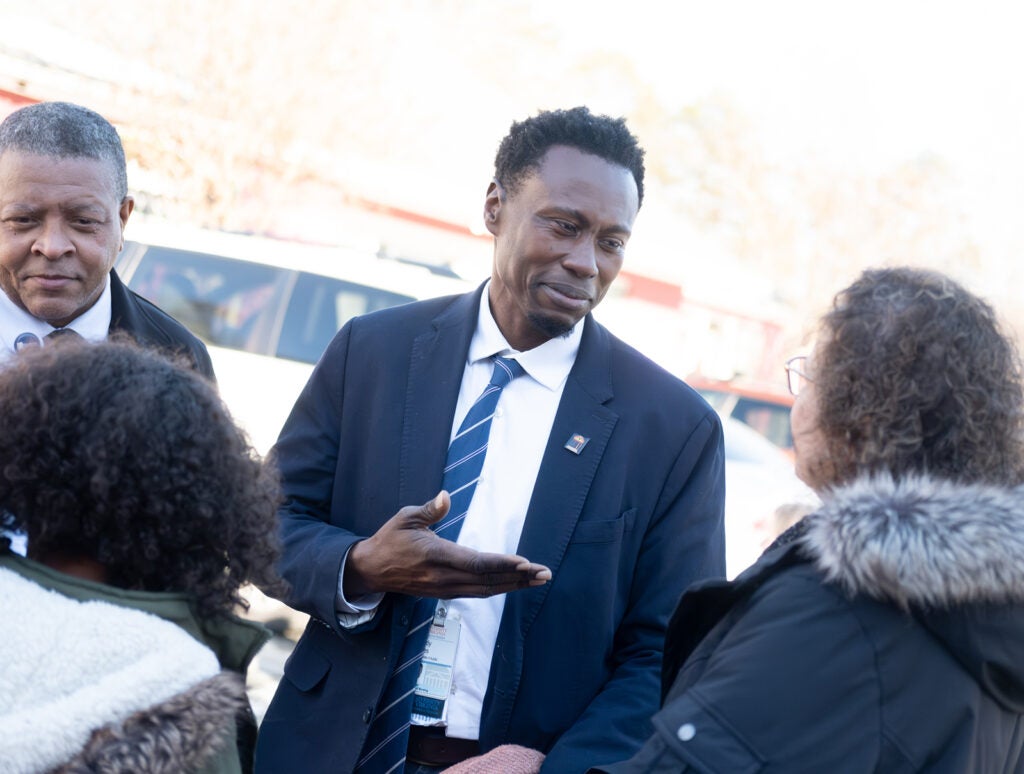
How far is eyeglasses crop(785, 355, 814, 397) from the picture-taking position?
2.19 meters

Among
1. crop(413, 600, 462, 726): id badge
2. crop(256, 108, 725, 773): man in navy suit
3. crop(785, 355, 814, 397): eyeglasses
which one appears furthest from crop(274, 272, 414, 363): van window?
crop(785, 355, 814, 397): eyeglasses

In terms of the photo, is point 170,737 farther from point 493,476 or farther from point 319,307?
point 319,307

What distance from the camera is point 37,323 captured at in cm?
292

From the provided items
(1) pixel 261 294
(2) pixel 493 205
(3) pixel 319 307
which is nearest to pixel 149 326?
(2) pixel 493 205

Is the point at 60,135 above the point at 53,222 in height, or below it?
above

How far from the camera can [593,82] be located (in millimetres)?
60125

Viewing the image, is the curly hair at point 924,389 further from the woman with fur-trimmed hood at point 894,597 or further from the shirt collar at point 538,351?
the shirt collar at point 538,351

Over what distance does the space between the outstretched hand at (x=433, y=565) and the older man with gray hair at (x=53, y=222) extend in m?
0.79

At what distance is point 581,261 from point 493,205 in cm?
45

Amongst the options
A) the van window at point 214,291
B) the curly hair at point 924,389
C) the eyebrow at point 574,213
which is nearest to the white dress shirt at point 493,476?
the eyebrow at point 574,213

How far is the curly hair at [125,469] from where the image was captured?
1.69m

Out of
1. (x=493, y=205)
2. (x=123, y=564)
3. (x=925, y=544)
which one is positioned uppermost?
(x=493, y=205)

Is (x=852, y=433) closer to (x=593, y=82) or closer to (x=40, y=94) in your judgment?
(x=40, y=94)

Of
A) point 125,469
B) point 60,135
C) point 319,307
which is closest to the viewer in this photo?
point 125,469
